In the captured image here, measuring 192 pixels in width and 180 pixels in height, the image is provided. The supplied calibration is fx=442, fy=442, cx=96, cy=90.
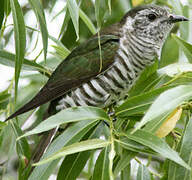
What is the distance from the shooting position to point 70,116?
162cm

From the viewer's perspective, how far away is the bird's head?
2.59m

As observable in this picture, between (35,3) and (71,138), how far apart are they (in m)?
0.54

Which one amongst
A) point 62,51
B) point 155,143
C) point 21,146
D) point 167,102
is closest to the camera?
point 167,102

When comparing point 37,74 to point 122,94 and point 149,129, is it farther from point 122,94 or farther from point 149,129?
point 149,129

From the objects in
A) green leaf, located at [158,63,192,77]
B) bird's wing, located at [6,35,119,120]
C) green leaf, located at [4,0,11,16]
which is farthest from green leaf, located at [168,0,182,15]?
green leaf, located at [4,0,11,16]

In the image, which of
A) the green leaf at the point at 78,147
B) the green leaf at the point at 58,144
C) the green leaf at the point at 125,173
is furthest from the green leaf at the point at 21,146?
the green leaf at the point at 78,147

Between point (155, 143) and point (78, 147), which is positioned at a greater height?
point (78, 147)

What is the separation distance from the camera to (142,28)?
2672 millimetres

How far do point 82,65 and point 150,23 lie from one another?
51 cm

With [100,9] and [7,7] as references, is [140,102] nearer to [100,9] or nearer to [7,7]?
[100,9]

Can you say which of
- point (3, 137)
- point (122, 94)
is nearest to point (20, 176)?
point (3, 137)

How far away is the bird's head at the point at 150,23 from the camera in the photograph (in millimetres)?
2590

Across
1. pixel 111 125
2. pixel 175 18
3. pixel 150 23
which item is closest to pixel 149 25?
pixel 150 23

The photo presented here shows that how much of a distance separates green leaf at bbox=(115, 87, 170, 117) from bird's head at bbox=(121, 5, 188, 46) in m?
0.90
